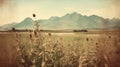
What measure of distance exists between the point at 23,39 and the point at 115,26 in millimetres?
737

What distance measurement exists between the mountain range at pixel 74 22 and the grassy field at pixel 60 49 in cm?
5

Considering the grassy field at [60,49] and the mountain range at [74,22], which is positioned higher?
the mountain range at [74,22]

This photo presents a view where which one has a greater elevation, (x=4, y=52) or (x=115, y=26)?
(x=115, y=26)

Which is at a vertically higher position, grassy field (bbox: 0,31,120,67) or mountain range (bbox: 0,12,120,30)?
mountain range (bbox: 0,12,120,30)

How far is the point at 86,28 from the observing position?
6.87 ft

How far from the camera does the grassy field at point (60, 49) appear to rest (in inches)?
81.4

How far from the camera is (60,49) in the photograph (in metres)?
2.12

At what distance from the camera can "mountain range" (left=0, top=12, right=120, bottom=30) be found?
2066 millimetres

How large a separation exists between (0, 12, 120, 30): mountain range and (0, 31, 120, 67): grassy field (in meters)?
0.05

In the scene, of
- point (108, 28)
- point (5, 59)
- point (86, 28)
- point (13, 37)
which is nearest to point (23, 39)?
point (13, 37)

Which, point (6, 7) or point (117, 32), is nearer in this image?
point (117, 32)

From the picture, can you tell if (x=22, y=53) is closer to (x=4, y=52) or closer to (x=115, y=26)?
(x=4, y=52)

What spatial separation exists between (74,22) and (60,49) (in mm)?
242

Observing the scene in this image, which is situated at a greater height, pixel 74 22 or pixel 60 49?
pixel 74 22
